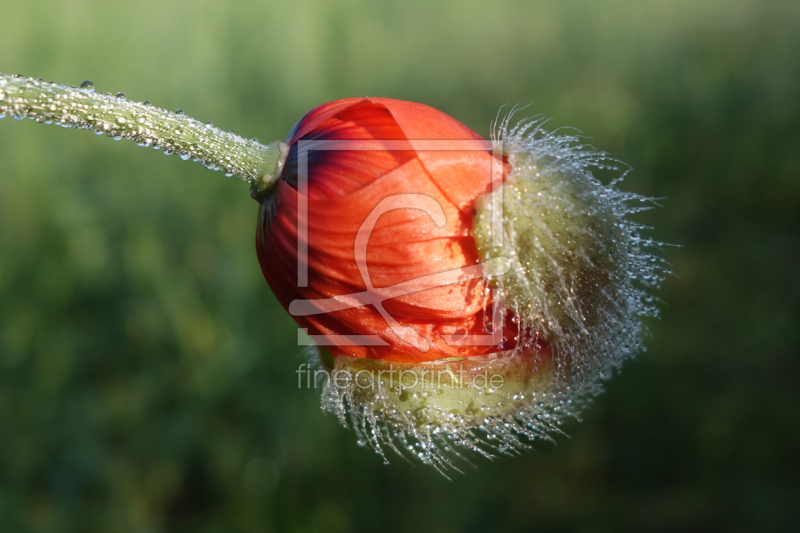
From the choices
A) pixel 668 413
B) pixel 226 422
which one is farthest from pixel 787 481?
pixel 226 422

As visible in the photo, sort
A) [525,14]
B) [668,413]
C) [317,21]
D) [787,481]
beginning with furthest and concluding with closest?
[525,14] → [317,21] → [668,413] → [787,481]

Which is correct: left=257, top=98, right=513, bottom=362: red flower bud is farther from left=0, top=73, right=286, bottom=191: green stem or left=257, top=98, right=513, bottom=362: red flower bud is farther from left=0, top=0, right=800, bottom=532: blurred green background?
left=0, top=0, right=800, bottom=532: blurred green background

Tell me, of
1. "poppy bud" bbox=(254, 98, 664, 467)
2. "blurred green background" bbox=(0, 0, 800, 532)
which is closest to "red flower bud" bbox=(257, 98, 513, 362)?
"poppy bud" bbox=(254, 98, 664, 467)

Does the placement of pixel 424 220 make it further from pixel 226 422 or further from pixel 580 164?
pixel 226 422

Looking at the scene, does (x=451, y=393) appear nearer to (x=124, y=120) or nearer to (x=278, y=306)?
(x=124, y=120)

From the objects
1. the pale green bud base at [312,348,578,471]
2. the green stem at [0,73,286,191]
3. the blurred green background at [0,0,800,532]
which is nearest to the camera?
the green stem at [0,73,286,191]
